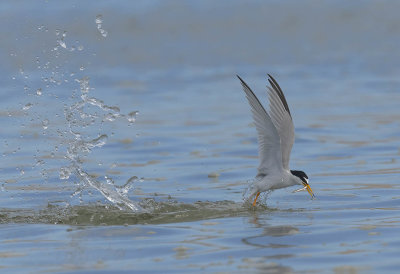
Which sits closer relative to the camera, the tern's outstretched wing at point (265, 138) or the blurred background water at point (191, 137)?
the blurred background water at point (191, 137)

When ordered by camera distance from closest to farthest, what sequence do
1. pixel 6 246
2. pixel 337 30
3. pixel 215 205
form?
pixel 6 246
pixel 215 205
pixel 337 30

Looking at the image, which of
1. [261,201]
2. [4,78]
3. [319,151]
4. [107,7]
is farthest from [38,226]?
[107,7]

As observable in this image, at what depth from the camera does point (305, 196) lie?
10898 mm

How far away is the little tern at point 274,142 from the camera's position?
963 cm

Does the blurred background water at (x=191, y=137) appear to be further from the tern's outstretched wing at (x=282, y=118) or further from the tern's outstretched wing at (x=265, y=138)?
the tern's outstretched wing at (x=282, y=118)

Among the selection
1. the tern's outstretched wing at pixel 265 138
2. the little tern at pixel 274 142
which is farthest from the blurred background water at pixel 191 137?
the tern's outstretched wing at pixel 265 138

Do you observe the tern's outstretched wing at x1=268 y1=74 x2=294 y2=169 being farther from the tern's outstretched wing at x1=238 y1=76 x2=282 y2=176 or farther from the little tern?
the tern's outstretched wing at x1=238 y1=76 x2=282 y2=176

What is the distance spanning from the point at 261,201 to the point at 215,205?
0.67 m

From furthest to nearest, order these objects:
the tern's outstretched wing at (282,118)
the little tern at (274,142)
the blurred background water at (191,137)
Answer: the tern's outstretched wing at (282,118)
the little tern at (274,142)
the blurred background water at (191,137)

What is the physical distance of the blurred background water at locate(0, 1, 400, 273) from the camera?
26.6 feet

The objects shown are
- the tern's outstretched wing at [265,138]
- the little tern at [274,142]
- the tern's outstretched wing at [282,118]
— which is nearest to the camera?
the tern's outstretched wing at [265,138]

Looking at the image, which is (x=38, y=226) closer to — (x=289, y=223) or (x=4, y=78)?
(x=289, y=223)

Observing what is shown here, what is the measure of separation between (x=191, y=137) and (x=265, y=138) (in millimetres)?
5630

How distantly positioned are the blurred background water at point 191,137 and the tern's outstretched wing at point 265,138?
1.47 feet
